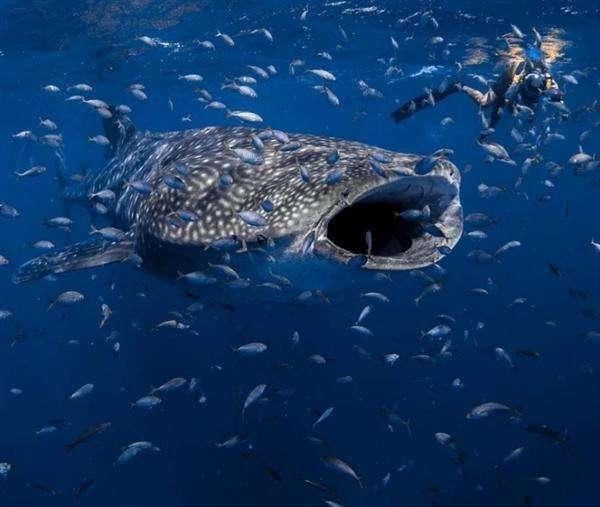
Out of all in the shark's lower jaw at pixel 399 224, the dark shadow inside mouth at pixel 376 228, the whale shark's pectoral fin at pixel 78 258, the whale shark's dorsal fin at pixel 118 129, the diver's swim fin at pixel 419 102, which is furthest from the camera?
the whale shark's dorsal fin at pixel 118 129

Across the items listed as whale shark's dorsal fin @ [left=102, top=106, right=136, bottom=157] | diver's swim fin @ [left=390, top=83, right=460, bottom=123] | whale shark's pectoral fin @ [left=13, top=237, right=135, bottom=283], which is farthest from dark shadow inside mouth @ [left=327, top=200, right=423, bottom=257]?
whale shark's dorsal fin @ [left=102, top=106, right=136, bottom=157]

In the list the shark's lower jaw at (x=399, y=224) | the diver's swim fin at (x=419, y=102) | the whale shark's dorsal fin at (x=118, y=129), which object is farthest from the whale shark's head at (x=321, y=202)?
the whale shark's dorsal fin at (x=118, y=129)

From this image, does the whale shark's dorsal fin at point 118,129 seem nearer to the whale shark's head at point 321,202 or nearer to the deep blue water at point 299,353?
the deep blue water at point 299,353

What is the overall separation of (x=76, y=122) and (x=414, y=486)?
3349cm

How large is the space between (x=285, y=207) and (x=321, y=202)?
374mm

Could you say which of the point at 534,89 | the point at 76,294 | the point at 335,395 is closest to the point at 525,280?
the point at 335,395

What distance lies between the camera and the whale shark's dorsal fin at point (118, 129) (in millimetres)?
10525

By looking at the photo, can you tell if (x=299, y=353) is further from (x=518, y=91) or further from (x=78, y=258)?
(x=78, y=258)

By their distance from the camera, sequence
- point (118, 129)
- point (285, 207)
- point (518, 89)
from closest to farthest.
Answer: point (285, 207) → point (518, 89) → point (118, 129)

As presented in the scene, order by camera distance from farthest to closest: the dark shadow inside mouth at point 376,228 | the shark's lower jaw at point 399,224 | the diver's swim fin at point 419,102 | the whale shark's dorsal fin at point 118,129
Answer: the whale shark's dorsal fin at point 118,129
the diver's swim fin at point 419,102
the dark shadow inside mouth at point 376,228
the shark's lower jaw at point 399,224

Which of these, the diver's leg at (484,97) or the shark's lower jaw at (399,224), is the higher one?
the shark's lower jaw at (399,224)

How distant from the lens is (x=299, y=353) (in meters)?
14.8

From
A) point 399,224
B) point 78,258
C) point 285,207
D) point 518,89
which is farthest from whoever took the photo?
point 518,89

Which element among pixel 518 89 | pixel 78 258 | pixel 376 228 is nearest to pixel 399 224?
pixel 376 228
